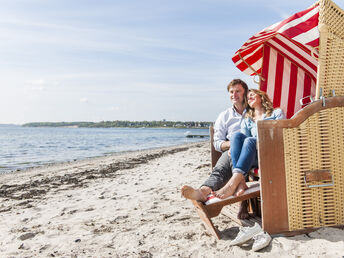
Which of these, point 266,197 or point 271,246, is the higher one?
point 266,197

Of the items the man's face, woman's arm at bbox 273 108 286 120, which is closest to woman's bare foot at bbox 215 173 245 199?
woman's arm at bbox 273 108 286 120

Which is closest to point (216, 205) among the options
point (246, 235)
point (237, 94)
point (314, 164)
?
point (246, 235)

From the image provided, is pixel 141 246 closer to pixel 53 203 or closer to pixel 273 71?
pixel 53 203

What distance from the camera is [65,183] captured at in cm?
711

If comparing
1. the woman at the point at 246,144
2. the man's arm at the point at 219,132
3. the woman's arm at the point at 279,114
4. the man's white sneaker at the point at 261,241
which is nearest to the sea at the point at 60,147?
the man's arm at the point at 219,132

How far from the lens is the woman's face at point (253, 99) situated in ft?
11.9

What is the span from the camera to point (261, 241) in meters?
2.42

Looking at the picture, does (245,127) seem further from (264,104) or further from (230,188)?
(230,188)

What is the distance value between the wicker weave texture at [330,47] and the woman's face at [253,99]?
3.56ft

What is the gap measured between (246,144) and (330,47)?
3.75 ft

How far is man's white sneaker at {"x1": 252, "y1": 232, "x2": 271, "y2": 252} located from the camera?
7.86 ft

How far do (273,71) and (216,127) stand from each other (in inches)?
59.7

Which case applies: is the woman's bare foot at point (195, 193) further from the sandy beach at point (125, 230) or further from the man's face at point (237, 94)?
the man's face at point (237, 94)

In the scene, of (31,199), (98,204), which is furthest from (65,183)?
(98,204)
